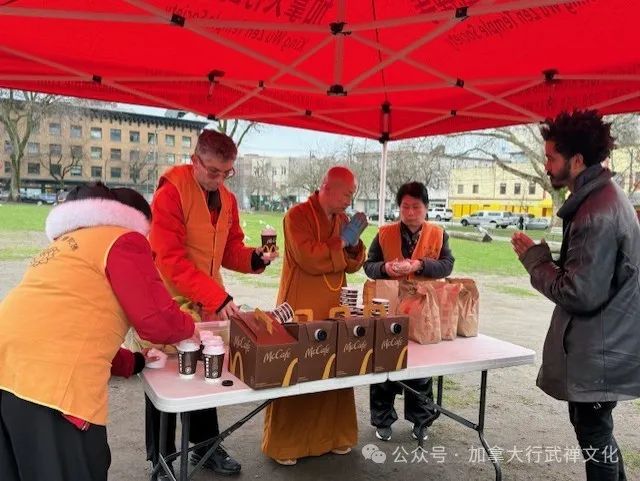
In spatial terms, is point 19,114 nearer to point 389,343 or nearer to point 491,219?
point 389,343

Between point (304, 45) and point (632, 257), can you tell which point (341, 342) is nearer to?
point (632, 257)

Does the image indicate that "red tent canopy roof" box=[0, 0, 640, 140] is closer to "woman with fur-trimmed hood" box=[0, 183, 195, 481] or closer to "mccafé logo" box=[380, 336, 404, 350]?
"woman with fur-trimmed hood" box=[0, 183, 195, 481]

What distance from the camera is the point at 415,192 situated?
3084 millimetres

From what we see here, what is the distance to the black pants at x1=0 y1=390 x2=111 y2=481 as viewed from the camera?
4.82ft

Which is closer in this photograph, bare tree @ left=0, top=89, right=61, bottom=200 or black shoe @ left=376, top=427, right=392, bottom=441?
black shoe @ left=376, top=427, right=392, bottom=441

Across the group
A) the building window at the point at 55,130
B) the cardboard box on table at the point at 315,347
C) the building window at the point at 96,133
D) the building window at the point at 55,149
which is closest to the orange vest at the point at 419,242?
the cardboard box on table at the point at 315,347

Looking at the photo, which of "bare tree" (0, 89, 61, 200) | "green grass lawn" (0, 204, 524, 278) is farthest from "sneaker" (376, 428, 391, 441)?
"bare tree" (0, 89, 61, 200)

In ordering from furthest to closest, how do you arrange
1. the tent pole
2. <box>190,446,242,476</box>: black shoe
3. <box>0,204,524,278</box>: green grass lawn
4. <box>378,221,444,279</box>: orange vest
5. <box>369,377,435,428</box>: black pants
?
<box>0,204,524,278</box>: green grass lawn
the tent pole
<box>369,377,435,428</box>: black pants
<box>378,221,444,279</box>: orange vest
<box>190,446,242,476</box>: black shoe

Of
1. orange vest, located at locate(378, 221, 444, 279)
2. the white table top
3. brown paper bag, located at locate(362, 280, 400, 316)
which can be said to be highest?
orange vest, located at locate(378, 221, 444, 279)

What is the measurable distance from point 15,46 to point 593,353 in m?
3.05

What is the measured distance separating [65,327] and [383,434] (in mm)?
2253

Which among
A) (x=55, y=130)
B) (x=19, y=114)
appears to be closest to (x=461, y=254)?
(x=19, y=114)

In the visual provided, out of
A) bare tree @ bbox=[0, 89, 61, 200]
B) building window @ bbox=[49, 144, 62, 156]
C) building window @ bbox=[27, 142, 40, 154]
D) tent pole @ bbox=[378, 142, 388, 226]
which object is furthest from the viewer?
building window @ bbox=[49, 144, 62, 156]

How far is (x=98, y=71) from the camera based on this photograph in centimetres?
303
